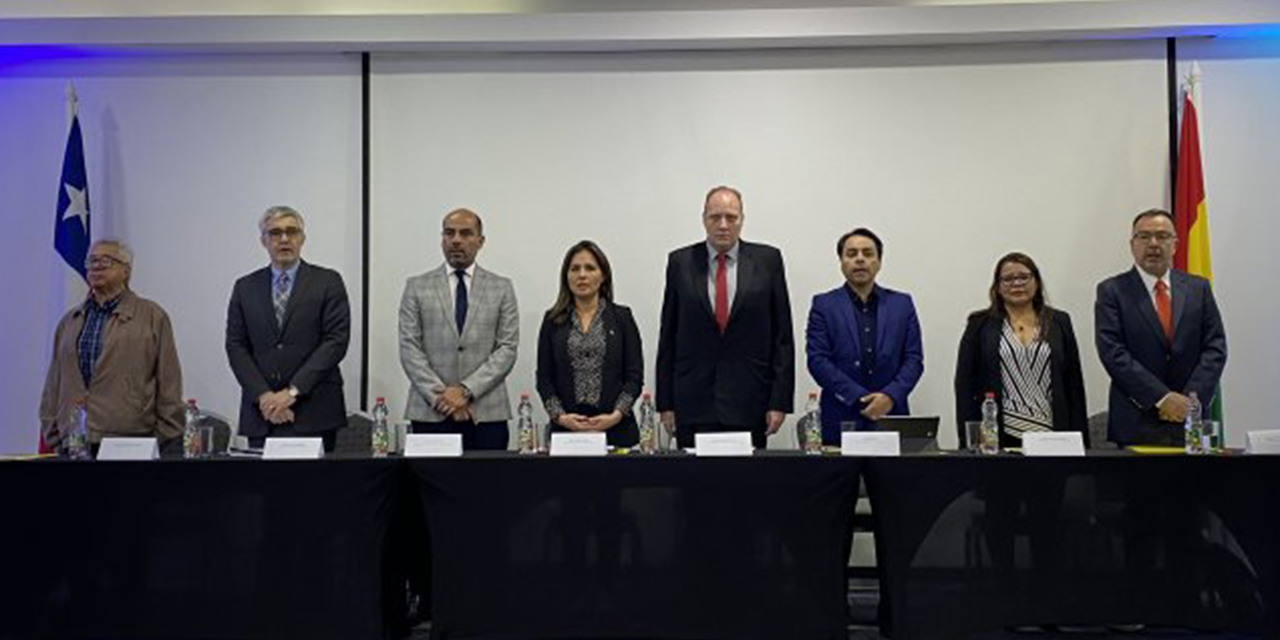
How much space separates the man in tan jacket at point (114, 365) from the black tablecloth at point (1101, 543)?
2.99 meters

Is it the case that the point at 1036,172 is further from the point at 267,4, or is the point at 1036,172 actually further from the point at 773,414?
the point at 267,4

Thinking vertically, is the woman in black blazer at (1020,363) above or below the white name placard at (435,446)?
above

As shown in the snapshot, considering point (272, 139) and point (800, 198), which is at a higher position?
point (272, 139)

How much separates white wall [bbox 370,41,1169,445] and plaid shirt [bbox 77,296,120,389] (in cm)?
132

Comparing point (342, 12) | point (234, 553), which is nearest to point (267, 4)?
point (342, 12)

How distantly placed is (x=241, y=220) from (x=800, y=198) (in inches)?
110

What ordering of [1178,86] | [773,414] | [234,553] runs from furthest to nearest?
[1178,86]
[773,414]
[234,553]

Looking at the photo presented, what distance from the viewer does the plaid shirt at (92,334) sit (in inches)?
166

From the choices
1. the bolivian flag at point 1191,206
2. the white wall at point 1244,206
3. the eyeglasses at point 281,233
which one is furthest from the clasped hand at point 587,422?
the white wall at point 1244,206

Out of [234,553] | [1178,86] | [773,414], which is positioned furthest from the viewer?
[1178,86]

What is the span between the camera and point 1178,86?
16.8ft

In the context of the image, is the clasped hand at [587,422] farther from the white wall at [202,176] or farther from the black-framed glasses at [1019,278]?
the white wall at [202,176]

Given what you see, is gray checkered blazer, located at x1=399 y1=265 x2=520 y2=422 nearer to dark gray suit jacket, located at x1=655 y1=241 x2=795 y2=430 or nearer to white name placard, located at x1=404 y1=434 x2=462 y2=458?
dark gray suit jacket, located at x1=655 y1=241 x2=795 y2=430

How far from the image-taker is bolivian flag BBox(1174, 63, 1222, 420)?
16.0ft
